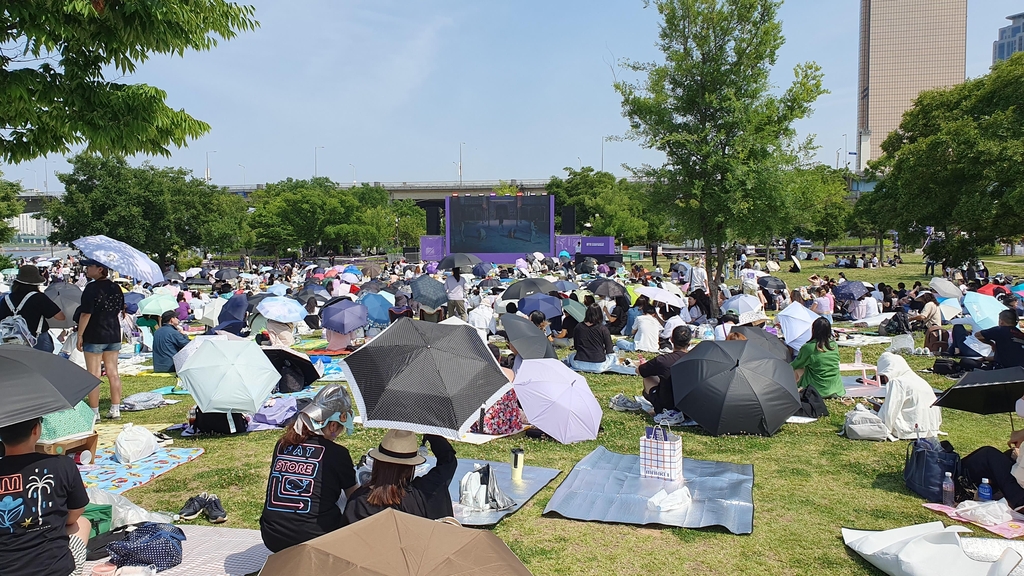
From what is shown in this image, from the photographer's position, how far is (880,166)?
37.2m

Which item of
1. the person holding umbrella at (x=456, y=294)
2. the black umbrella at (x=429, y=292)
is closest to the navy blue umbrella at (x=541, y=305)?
the person holding umbrella at (x=456, y=294)

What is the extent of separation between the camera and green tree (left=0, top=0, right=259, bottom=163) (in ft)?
20.6

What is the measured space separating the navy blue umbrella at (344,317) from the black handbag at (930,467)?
355 inches

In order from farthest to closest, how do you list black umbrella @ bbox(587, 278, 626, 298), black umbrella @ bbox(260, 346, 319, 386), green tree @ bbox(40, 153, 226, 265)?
green tree @ bbox(40, 153, 226, 265)
black umbrella @ bbox(587, 278, 626, 298)
black umbrella @ bbox(260, 346, 319, 386)

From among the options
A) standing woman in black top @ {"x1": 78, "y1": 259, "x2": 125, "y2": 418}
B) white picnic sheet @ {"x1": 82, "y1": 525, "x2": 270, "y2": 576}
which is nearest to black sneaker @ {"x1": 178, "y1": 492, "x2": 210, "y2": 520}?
white picnic sheet @ {"x1": 82, "y1": 525, "x2": 270, "y2": 576}

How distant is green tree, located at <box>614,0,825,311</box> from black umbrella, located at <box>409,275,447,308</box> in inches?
242

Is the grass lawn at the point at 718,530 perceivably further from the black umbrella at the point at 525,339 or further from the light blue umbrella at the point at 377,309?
the light blue umbrella at the point at 377,309

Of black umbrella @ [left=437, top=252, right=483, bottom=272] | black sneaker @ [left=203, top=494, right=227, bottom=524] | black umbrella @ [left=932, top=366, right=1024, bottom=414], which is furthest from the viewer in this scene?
black umbrella @ [left=437, top=252, right=483, bottom=272]

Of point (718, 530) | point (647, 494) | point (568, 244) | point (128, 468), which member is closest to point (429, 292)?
point (128, 468)

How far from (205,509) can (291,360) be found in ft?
12.6

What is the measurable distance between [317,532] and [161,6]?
4943 mm

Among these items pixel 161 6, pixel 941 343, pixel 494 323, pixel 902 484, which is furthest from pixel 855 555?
pixel 494 323

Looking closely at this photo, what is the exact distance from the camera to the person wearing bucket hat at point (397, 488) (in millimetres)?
3814

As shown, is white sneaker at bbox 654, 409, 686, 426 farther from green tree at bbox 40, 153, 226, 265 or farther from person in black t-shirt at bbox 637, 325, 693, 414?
green tree at bbox 40, 153, 226, 265
